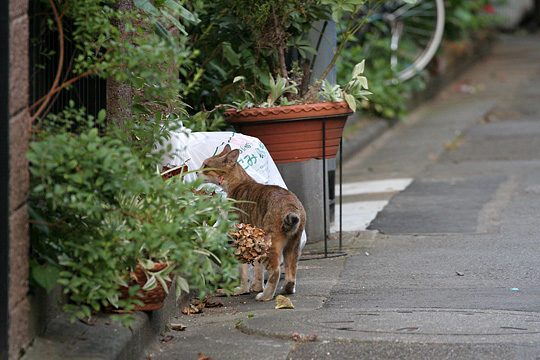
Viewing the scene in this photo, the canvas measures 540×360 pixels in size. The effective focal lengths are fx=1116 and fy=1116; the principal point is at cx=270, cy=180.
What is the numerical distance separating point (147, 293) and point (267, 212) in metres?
1.07

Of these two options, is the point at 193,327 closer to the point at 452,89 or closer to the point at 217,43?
the point at 217,43

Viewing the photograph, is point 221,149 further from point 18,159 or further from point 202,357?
point 18,159

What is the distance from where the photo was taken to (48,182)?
4.01 metres

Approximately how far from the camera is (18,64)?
3994 mm

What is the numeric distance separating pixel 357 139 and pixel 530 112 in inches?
123

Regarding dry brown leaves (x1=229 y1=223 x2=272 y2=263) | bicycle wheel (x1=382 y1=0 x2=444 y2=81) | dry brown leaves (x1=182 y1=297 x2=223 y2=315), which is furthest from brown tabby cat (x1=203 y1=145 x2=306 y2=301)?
bicycle wheel (x1=382 y1=0 x2=444 y2=81)

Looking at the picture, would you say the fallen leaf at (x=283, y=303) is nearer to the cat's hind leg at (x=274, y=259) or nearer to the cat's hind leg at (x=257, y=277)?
the cat's hind leg at (x=274, y=259)

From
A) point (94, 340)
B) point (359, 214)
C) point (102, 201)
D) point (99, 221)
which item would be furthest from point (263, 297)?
point (359, 214)

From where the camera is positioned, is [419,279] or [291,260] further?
[419,279]

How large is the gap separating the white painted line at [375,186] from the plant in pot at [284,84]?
99.0 inches

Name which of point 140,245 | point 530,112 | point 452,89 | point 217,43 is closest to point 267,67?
point 217,43

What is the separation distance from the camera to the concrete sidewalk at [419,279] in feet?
16.3

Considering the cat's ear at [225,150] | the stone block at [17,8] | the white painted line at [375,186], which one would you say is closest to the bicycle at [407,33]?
the white painted line at [375,186]

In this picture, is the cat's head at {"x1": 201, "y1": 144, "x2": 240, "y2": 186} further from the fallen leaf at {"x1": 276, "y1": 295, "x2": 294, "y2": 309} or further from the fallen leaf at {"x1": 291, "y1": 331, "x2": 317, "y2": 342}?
the fallen leaf at {"x1": 291, "y1": 331, "x2": 317, "y2": 342}
